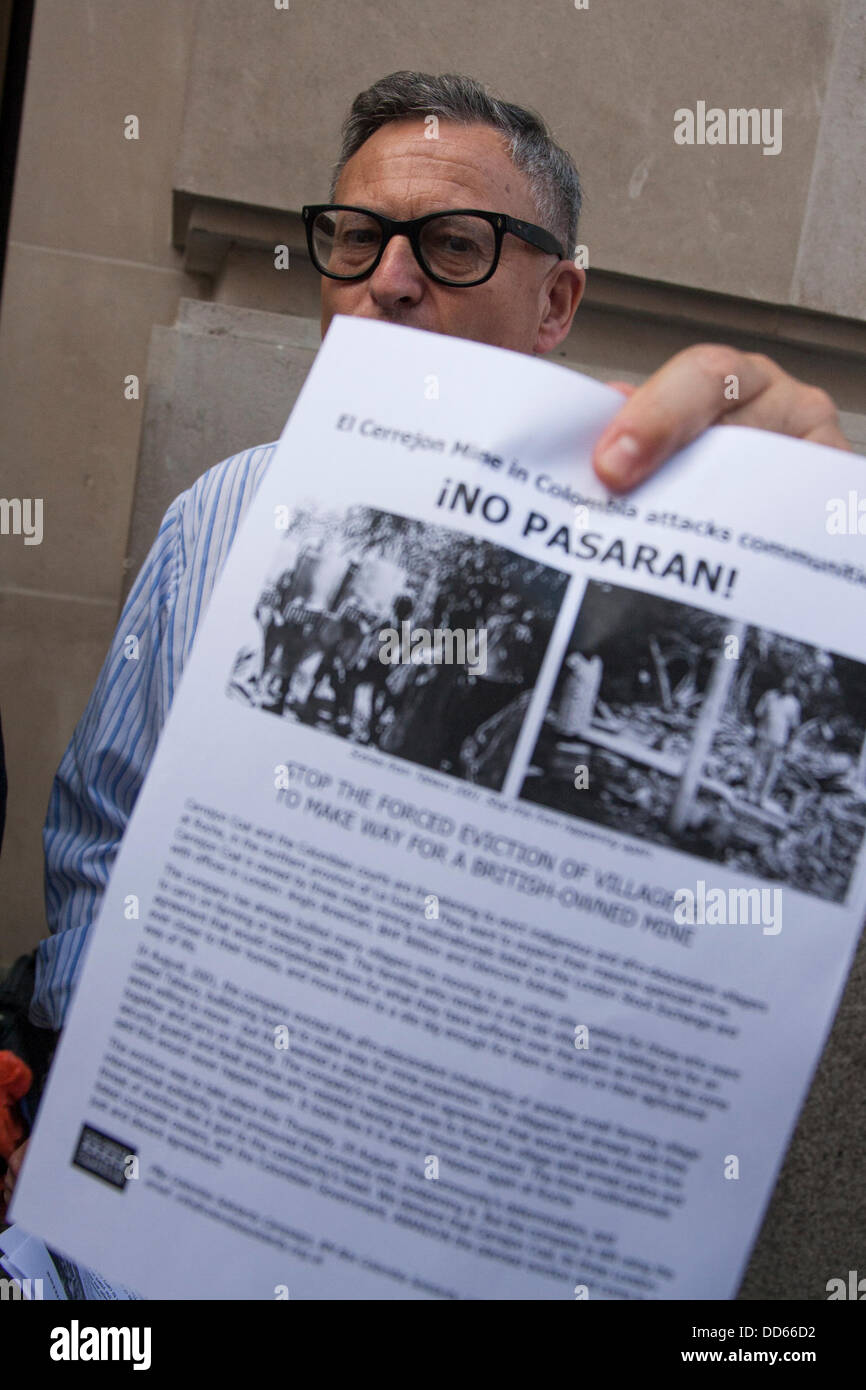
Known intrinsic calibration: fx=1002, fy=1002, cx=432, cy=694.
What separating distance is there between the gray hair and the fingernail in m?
1.06

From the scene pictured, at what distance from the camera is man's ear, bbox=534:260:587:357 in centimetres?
168

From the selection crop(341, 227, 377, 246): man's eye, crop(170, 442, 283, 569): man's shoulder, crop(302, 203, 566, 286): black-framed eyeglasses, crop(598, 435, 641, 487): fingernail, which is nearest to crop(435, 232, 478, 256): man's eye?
crop(302, 203, 566, 286): black-framed eyeglasses

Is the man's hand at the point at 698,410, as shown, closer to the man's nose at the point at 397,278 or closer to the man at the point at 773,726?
the man at the point at 773,726

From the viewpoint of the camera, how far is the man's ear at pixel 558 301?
1682mm

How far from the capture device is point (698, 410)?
2.64 feet

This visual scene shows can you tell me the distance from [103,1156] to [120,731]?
805mm

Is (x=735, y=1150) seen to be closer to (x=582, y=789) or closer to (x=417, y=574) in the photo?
(x=582, y=789)

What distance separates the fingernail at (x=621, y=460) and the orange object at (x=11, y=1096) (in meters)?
1.09

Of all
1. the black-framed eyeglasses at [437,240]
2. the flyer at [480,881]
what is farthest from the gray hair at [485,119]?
the flyer at [480,881]

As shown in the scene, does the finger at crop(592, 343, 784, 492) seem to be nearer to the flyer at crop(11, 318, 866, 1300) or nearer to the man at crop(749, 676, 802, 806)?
the flyer at crop(11, 318, 866, 1300)

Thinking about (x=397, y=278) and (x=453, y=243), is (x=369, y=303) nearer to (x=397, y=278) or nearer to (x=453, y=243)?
(x=397, y=278)

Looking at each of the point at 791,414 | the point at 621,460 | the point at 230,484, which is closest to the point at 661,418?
the point at 621,460
